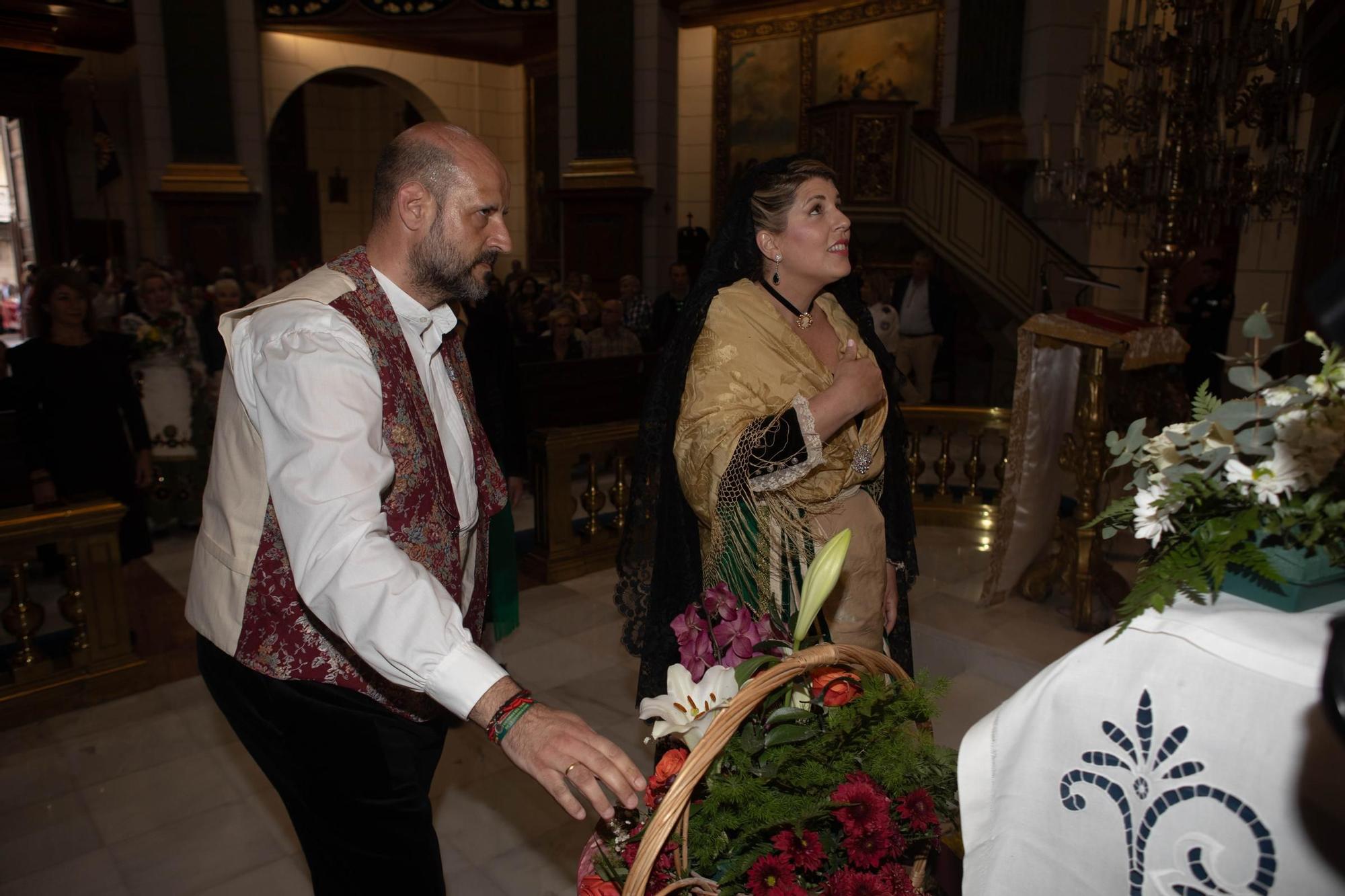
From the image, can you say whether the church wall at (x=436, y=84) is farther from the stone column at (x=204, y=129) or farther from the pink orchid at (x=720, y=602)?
the pink orchid at (x=720, y=602)

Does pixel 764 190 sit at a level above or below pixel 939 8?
below

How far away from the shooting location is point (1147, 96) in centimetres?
483

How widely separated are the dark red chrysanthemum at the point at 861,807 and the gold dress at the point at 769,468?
3.62 feet

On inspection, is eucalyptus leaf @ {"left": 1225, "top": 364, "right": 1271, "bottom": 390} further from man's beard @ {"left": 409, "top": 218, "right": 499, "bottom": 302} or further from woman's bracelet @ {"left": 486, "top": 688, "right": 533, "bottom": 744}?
man's beard @ {"left": 409, "top": 218, "right": 499, "bottom": 302}

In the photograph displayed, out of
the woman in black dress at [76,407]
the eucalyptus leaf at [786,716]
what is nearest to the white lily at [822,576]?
the eucalyptus leaf at [786,716]

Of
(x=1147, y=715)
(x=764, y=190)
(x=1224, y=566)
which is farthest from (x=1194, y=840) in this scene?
(x=764, y=190)

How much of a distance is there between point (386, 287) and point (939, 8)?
13.0 meters

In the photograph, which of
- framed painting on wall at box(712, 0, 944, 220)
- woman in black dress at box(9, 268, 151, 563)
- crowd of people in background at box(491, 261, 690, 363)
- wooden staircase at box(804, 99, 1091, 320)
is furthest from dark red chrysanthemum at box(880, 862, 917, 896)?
framed painting on wall at box(712, 0, 944, 220)

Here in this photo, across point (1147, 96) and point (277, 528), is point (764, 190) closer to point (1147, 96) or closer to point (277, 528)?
point (277, 528)

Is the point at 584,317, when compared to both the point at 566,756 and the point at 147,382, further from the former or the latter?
the point at 566,756

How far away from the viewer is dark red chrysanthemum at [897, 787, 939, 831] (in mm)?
1153

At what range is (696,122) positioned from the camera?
15.5m

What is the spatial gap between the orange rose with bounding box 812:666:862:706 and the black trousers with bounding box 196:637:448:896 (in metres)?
0.83

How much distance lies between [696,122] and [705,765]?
51.3 feet
